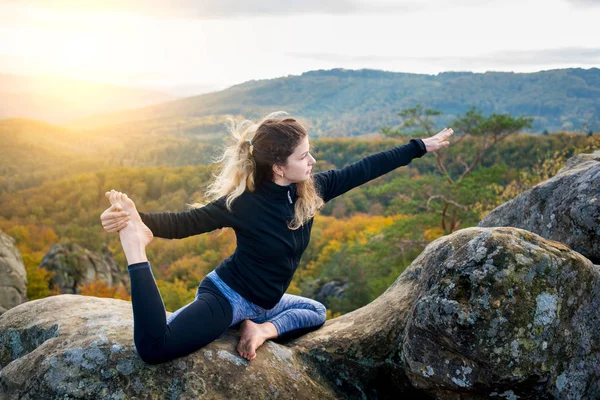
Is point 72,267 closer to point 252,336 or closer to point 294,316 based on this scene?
point 294,316

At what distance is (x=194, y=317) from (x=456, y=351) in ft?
6.81

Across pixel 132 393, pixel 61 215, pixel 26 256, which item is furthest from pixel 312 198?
pixel 61 215

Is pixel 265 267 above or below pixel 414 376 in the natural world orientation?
above

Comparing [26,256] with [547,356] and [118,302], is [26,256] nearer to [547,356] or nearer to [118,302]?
[118,302]

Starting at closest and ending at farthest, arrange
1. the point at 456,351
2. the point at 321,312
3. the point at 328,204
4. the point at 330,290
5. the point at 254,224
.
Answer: the point at 456,351 < the point at 254,224 < the point at 321,312 < the point at 330,290 < the point at 328,204

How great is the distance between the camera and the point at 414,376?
3.82 meters

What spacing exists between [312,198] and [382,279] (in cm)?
2319

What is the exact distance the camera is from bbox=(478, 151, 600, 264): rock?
14.6 ft

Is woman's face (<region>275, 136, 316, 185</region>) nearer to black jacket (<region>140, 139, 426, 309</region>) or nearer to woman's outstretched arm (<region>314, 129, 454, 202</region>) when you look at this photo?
black jacket (<region>140, 139, 426, 309</region>)

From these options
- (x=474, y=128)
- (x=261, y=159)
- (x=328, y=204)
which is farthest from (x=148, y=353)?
(x=328, y=204)

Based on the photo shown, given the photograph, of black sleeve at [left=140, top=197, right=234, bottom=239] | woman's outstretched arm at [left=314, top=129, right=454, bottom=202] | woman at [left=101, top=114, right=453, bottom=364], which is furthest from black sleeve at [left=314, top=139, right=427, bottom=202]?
black sleeve at [left=140, top=197, right=234, bottom=239]

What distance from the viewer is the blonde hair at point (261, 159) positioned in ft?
14.5

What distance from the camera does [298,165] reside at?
4.46 m

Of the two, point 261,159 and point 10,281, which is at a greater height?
point 261,159
